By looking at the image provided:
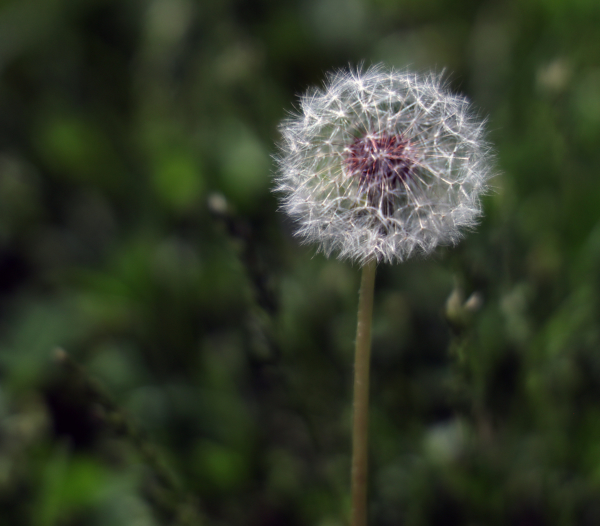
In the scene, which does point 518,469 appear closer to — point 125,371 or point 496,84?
point 125,371

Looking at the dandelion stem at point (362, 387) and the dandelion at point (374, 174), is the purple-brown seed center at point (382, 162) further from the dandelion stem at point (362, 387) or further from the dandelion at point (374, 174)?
the dandelion stem at point (362, 387)

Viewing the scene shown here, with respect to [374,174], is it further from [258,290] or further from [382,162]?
[258,290]

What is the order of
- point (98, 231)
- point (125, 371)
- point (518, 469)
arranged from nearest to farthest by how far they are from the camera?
point (518, 469) → point (125, 371) → point (98, 231)

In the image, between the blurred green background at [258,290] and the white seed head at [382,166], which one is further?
the blurred green background at [258,290]

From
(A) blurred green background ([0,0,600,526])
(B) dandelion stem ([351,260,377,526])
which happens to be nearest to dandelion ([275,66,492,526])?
(B) dandelion stem ([351,260,377,526])

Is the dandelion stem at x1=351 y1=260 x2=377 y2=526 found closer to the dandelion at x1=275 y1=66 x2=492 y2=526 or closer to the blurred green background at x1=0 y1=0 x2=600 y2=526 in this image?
the dandelion at x1=275 y1=66 x2=492 y2=526

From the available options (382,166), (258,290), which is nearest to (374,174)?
(382,166)

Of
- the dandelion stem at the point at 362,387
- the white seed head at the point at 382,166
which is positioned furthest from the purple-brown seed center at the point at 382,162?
the dandelion stem at the point at 362,387

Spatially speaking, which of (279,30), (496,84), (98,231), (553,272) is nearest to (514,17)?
(496,84)
